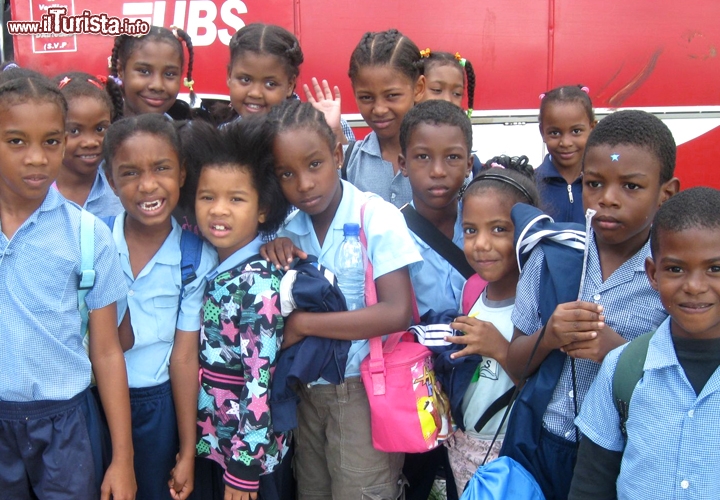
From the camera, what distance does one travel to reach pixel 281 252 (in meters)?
2.19

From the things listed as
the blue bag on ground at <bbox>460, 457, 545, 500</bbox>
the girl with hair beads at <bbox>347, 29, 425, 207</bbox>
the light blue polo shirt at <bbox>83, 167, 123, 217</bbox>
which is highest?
the girl with hair beads at <bbox>347, 29, 425, 207</bbox>

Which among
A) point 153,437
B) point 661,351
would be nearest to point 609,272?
point 661,351

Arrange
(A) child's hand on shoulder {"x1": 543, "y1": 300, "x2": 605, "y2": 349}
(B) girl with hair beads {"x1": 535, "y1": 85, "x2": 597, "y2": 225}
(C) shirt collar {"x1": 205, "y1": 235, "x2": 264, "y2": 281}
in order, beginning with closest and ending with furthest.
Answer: (A) child's hand on shoulder {"x1": 543, "y1": 300, "x2": 605, "y2": 349} → (C) shirt collar {"x1": 205, "y1": 235, "x2": 264, "y2": 281} → (B) girl with hair beads {"x1": 535, "y1": 85, "x2": 597, "y2": 225}

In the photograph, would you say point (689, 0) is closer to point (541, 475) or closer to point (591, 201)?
point (591, 201)

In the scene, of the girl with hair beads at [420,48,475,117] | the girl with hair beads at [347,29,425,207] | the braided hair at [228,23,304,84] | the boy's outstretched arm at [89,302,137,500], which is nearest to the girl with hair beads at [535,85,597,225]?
the girl with hair beads at [420,48,475,117]

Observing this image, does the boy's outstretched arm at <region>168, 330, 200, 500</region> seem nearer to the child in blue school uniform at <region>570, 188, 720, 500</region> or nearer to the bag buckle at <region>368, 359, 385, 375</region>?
the bag buckle at <region>368, 359, 385, 375</region>

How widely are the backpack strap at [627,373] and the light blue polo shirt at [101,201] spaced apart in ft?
6.68

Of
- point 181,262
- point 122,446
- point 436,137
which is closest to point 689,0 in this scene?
point 436,137

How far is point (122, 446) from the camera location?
6.56ft

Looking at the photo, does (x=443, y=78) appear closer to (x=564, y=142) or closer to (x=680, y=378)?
(x=564, y=142)

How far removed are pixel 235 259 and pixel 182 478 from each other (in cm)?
75

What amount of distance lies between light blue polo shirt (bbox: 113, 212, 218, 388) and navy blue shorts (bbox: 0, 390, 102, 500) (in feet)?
0.85

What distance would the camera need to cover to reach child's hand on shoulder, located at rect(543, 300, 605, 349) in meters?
1.74

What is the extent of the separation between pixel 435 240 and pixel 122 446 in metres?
1.33
